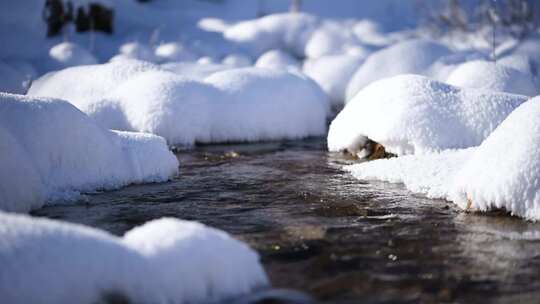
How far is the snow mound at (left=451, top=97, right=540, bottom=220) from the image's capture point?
186 inches

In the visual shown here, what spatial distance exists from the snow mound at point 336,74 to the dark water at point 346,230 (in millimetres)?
6988

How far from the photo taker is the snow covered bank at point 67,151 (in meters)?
5.61

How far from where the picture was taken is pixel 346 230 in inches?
179

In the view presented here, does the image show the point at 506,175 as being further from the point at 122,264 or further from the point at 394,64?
the point at 394,64

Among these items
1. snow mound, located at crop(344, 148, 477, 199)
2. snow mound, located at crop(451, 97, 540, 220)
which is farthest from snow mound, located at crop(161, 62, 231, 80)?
snow mound, located at crop(451, 97, 540, 220)

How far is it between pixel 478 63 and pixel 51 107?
22.4ft

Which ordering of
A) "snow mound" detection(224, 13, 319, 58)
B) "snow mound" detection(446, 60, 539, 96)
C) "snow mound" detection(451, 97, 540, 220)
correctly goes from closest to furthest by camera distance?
"snow mound" detection(451, 97, 540, 220) → "snow mound" detection(446, 60, 539, 96) → "snow mound" detection(224, 13, 319, 58)

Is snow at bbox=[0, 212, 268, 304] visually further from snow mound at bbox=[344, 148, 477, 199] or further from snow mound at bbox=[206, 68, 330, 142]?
snow mound at bbox=[206, 68, 330, 142]

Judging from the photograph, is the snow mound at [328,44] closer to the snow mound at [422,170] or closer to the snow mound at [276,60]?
the snow mound at [276,60]

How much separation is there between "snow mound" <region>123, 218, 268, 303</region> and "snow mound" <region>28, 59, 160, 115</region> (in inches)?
258

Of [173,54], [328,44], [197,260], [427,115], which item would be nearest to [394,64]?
[427,115]

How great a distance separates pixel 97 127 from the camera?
6.21 metres

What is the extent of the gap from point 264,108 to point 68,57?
7048 mm

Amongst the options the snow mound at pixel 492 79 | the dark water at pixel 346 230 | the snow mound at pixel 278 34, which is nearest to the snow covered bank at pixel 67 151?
the dark water at pixel 346 230
